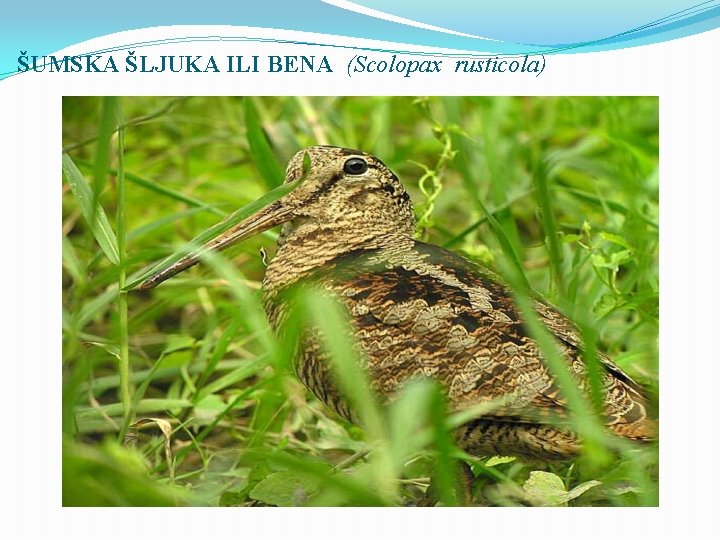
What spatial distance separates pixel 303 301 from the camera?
2545mm

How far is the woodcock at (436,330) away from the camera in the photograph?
254cm

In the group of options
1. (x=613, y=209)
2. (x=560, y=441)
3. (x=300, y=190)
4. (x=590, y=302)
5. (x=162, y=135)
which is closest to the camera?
(x=560, y=441)

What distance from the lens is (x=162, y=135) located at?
14.5 ft

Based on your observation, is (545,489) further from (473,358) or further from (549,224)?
(549,224)

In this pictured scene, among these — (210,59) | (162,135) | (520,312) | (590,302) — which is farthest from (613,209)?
(162,135)

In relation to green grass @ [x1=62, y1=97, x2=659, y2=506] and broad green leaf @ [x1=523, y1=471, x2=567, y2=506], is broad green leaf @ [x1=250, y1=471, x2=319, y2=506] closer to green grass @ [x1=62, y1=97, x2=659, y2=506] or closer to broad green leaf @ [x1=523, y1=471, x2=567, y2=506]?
green grass @ [x1=62, y1=97, x2=659, y2=506]

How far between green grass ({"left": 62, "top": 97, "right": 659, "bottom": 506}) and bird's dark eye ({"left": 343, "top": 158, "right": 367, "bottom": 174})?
0.27 metres

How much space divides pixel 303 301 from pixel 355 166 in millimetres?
544

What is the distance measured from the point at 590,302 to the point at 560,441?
0.75 m

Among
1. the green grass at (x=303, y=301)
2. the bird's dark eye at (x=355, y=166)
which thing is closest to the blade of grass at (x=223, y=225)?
the green grass at (x=303, y=301)

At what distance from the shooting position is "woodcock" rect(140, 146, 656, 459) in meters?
2.54

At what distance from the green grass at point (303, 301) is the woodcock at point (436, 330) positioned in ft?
0.23

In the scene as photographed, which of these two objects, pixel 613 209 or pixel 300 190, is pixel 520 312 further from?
pixel 613 209

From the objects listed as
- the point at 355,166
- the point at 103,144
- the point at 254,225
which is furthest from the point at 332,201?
the point at 103,144
